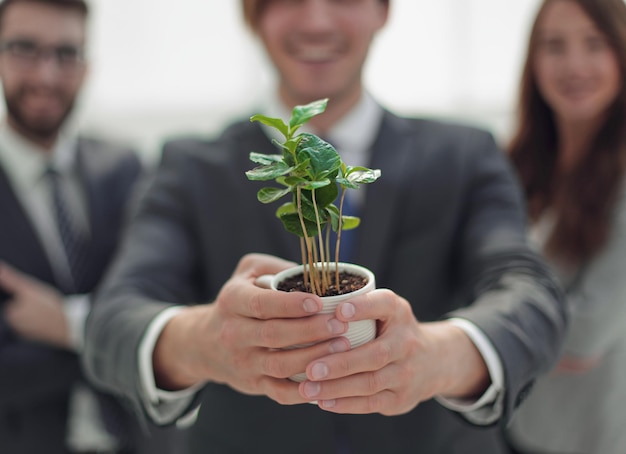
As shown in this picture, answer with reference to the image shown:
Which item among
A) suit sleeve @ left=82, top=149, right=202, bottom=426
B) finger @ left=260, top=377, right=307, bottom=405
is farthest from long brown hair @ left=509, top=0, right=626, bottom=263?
finger @ left=260, top=377, right=307, bottom=405

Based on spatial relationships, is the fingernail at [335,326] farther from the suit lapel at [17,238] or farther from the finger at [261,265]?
the suit lapel at [17,238]

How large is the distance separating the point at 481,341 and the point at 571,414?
875 millimetres

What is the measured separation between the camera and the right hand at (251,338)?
79cm

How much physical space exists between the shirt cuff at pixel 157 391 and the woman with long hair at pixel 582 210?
3.06 feet

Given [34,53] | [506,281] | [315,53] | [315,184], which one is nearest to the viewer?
[315,184]

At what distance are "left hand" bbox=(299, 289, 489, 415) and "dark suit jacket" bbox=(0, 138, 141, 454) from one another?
4.02 ft

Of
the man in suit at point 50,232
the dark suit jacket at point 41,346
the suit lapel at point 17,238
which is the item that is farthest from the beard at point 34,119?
the suit lapel at point 17,238

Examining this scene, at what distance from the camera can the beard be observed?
6.59 feet

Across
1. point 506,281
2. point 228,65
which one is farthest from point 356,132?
point 228,65

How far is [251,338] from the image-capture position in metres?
0.85

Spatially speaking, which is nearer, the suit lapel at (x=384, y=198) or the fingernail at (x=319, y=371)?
the fingernail at (x=319, y=371)

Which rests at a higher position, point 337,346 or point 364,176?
point 364,176

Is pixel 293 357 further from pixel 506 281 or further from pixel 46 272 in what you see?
pixel 46 272

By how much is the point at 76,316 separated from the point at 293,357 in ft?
3.90
